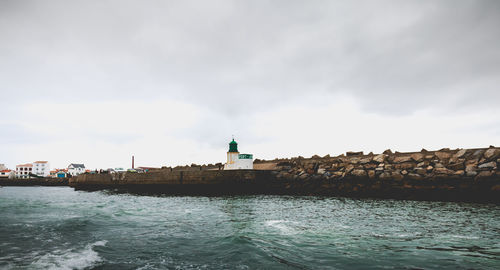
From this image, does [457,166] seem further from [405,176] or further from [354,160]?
[354,160]

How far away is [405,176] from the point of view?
16797 millimetres

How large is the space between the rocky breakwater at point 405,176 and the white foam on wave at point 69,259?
16210 mm

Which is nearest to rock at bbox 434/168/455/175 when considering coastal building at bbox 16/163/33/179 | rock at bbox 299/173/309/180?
rock at bbox 299/173/309/180

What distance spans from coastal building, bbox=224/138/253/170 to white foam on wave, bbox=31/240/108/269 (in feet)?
61.8

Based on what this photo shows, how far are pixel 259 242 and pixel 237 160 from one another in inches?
719

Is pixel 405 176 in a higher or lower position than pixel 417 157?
lower

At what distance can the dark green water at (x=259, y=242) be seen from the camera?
198 inches

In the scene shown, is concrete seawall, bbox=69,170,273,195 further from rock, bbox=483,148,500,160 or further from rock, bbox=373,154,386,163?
rock, bbox=483,148,500,160

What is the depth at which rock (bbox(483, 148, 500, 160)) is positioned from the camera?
14.6 meters

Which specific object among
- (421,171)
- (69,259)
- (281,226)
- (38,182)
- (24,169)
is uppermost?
(24,169)

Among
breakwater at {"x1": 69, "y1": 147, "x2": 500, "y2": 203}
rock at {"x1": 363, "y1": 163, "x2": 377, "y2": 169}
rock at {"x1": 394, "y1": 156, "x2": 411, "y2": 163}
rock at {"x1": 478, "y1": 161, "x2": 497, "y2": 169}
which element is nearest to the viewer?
rock at {"x1": 478, "y1": 161, "x2": 497, "y2": 169}

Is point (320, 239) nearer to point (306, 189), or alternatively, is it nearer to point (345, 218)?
point (345, 218)

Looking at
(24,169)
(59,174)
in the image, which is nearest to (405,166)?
(59,174)

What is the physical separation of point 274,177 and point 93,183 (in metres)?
28.2
